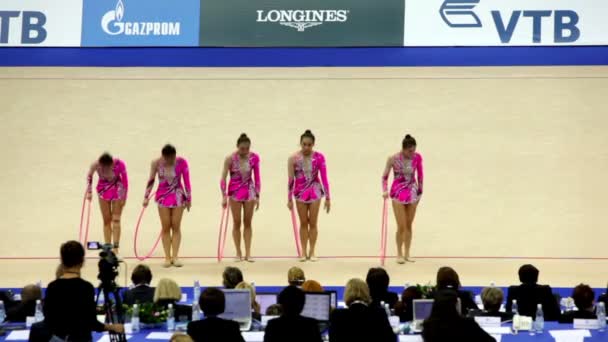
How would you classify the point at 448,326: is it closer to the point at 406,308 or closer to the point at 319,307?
the point at 319,307

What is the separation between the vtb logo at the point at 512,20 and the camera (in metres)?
18.0

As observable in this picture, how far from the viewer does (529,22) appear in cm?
1802

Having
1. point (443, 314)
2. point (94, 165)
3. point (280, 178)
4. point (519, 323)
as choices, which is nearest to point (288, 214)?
point (280, 178)

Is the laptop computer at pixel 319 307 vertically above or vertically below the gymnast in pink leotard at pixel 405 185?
below

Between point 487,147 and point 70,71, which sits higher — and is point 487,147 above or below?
below

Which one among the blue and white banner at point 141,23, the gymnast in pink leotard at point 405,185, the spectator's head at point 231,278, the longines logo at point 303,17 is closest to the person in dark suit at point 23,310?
the spectator's head at point 231,278

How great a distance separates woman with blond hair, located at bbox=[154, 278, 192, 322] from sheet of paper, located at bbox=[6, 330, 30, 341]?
1075 millimetres

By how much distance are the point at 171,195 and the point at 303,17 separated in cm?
669

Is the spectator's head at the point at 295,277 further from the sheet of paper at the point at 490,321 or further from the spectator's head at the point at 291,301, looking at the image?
the spectator's head at the point at 291,301

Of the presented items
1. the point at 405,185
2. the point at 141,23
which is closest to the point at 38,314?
the point at 405,185

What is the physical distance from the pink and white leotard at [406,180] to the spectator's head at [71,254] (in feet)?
20.9

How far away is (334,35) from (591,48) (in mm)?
4490

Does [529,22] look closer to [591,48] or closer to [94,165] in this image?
[591,48]

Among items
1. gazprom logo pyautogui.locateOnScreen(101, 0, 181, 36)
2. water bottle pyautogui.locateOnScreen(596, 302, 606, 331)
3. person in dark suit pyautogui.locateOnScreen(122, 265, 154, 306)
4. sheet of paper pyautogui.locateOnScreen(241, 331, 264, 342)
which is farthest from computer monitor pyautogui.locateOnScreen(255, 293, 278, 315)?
gazprom logo pyautogui.locateOnScreen(101, 0, 181, 36)
